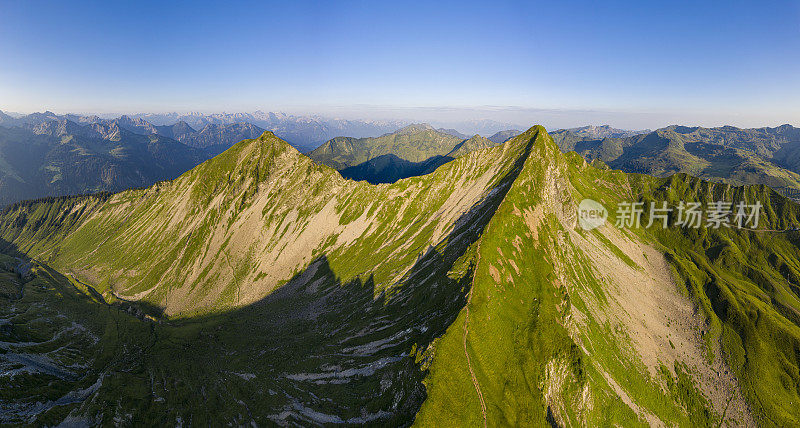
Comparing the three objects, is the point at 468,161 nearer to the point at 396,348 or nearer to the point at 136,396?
the point at 396,348

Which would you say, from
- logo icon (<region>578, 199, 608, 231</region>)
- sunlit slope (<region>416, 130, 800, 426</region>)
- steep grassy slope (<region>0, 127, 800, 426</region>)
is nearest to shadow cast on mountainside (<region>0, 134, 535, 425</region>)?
steep grassy slope (<region>0, 127, 800, 426</region>)

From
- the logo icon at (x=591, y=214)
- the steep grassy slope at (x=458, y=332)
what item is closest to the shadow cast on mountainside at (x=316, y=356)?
the steep grassy slope at (x=458, y=332)

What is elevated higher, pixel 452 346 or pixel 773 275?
pixel 452 346

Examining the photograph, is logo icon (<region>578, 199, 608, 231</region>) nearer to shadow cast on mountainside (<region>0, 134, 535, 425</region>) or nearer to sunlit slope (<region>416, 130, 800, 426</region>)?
sunlit slope (<region>416, 130, 800, 426</region>)

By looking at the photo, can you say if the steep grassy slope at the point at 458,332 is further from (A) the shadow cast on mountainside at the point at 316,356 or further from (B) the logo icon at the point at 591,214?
(B) the logo icon at the point at 591,214

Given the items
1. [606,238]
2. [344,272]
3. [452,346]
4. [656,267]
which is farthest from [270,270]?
[656,267]

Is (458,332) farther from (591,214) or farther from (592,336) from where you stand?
(591,214)
